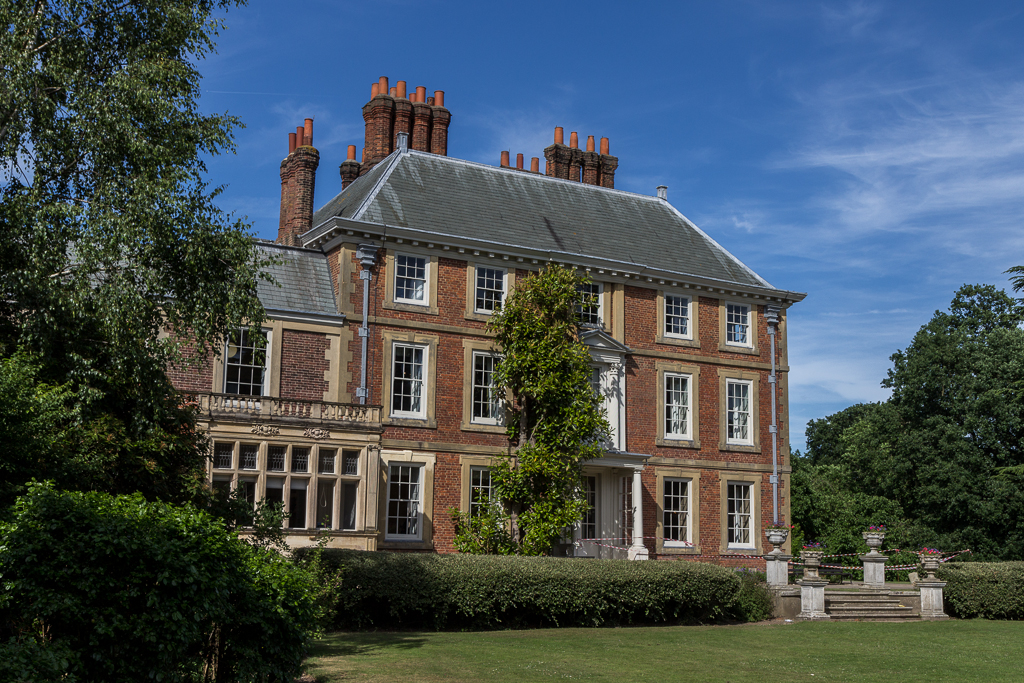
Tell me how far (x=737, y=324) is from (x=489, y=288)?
873 cm

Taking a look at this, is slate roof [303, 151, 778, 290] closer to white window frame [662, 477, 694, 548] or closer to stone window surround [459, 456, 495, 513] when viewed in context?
stone window surround [459, 456, 495, 513]

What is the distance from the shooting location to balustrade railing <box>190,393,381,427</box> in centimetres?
2125

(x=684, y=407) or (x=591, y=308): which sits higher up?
(x=591, y=308)

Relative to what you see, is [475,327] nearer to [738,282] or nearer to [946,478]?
[738,282]

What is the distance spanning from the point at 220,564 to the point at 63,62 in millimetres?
9769

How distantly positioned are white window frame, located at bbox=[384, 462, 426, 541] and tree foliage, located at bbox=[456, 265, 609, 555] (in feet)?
3.56

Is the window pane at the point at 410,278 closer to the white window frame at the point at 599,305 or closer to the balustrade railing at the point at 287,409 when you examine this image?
the balustrade railing at the point at 287,409

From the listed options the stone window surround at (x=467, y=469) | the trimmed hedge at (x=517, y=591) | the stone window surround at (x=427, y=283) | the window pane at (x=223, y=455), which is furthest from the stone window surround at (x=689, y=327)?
the window pane at (x=223, y=455)

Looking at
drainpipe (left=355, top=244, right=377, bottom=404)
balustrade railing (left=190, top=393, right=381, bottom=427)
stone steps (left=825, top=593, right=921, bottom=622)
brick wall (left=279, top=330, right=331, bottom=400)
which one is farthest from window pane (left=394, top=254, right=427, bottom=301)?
stone steps (left=825, top=593, right=921, bottom=622)

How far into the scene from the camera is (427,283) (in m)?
26.4

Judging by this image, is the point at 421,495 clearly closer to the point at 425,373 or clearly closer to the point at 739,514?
the point at 425,373

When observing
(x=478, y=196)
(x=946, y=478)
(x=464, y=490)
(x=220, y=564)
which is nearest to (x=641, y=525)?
(x=464, y=490)

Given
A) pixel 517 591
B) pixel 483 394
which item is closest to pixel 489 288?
pixel 483 394

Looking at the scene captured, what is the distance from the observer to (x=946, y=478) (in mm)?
38000
